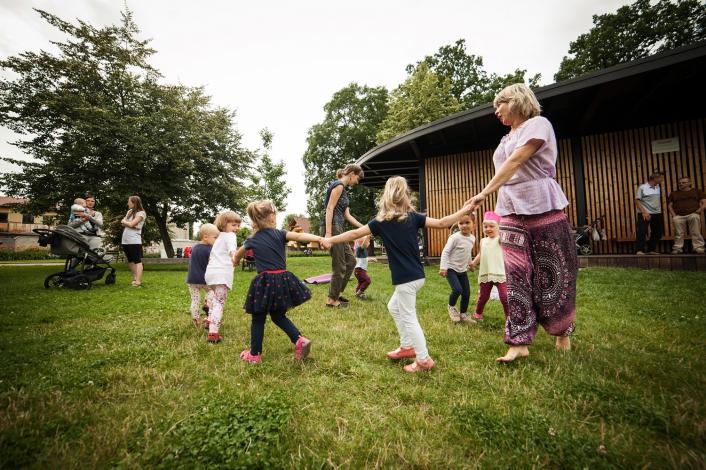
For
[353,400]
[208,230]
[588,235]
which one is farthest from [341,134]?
[353,400]

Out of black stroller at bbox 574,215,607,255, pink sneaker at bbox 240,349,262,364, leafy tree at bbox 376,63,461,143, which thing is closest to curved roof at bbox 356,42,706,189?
black stroller at bbox 574,215,607,255

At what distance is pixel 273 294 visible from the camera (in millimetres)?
2893

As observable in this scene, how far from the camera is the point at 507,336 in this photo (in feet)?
9.01

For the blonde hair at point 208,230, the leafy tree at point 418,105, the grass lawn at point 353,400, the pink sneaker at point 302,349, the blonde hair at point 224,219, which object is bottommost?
the grass lawn at point 353,400

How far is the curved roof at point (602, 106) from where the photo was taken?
677 centimetres

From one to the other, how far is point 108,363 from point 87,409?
0.93 meters

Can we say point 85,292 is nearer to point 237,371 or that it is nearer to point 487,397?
point 237,371

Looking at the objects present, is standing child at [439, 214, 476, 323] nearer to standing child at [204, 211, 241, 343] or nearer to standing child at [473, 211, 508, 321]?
standing child at [473, 211, 508, 321]

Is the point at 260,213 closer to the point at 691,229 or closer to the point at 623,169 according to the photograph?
the point at 691,229

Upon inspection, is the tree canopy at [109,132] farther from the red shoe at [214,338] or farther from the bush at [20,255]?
the bush at [20,255]

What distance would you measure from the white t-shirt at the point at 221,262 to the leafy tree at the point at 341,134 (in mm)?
29034

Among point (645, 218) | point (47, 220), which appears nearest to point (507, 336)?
point (645, 218)

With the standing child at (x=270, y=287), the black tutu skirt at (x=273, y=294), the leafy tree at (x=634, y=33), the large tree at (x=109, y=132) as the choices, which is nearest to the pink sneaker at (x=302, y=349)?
the standing child at (x=270, y=287)

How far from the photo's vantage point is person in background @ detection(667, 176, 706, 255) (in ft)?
25.4
